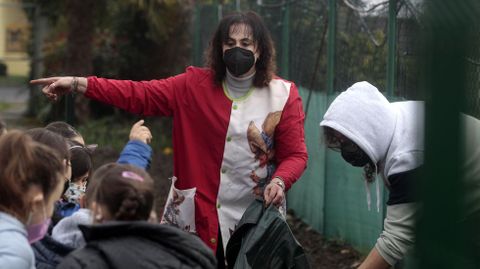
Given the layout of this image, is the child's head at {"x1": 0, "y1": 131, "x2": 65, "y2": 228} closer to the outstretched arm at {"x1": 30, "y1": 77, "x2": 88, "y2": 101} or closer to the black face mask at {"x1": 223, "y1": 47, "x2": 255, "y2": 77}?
the outstretched arm at {"x1": 30, "y1": 77, "x2": 88, "y2": 101}

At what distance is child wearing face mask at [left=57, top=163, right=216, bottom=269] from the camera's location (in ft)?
10.7

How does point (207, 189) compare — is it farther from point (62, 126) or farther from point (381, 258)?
point (381, 258)

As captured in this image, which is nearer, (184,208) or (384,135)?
(384,135)

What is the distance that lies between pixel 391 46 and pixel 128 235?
4.05 m

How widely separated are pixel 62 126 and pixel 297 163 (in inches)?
46.4

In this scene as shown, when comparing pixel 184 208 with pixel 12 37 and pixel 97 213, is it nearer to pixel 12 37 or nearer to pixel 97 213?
pixel 97 213

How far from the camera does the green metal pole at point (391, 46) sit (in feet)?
22.7

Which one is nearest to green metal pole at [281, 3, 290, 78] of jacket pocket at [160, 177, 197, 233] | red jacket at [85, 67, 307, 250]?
red jacket at [85, 67, 307, 250]

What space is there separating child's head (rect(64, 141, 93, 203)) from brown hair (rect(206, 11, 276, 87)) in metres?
0.88

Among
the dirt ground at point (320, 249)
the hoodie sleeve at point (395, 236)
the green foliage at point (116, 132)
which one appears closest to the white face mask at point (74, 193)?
the hoodie sleeve at point (395, 236)

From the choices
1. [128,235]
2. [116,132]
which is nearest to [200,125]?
[128,235]

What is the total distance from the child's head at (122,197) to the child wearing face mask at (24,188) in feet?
0.61

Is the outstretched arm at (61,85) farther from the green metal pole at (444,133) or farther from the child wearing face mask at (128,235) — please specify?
the green metal pole at (444,133)

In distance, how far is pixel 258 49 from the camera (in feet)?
17.2
